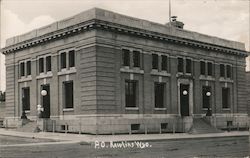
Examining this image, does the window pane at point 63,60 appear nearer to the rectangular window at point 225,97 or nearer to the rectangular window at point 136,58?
the rectangular window at point 136,58

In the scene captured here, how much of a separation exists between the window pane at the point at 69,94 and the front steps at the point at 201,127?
1042 centimetres

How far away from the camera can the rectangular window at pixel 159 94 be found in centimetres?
3679

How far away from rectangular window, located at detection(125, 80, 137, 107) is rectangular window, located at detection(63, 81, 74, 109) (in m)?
4.57

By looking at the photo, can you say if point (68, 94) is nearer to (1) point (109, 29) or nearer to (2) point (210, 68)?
(1) point (109, 29)

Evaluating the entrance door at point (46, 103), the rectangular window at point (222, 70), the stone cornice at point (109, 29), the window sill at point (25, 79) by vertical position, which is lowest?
the entrance door at point (46, 103)

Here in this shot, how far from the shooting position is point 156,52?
119 feet

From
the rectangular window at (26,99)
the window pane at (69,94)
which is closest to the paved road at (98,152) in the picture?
the window pane at (69,94)

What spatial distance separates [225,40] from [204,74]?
5.86 m

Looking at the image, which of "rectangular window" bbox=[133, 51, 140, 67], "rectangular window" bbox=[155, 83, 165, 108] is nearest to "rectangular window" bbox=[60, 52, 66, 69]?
"rectangular window" bbox=[133, 51, 140, 67]

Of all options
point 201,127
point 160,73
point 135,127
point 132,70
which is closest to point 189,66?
point 160,73

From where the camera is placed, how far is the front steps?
35.1 metres

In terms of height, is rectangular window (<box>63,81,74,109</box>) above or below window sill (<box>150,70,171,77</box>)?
below

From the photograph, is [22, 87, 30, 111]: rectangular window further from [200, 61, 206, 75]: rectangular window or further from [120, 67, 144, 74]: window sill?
[200, 61, 206, 75]: rectangular window


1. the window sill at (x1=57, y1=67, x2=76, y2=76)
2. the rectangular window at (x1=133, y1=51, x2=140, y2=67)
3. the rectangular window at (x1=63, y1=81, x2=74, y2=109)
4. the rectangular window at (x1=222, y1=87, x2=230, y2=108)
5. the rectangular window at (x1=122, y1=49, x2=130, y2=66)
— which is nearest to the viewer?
the window sill at (x1=57, y1=67, x2=76, y2=76)
